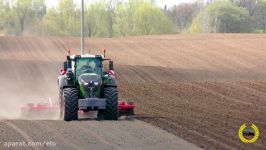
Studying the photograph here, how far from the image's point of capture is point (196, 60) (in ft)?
163

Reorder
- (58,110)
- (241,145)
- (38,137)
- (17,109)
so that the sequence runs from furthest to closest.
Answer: (17,109) < (58,110) < (38,137) < (241,145)

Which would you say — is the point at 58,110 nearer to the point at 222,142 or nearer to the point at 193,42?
the point at 222,142

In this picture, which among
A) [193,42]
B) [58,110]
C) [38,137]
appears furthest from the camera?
[193,42]

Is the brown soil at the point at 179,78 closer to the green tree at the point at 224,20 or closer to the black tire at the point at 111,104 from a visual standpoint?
the black tire at the point at 111,104

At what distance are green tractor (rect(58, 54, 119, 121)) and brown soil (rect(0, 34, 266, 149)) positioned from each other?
1433mm

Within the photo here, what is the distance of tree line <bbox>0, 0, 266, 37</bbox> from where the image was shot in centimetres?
9875

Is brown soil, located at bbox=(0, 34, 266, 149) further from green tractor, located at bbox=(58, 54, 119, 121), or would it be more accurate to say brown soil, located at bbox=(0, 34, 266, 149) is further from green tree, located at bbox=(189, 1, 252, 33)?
green tree, located at bbox=(189, 1, 252, 33)

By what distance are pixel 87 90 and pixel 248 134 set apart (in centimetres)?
559

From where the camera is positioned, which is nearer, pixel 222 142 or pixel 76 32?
pixel 222 142

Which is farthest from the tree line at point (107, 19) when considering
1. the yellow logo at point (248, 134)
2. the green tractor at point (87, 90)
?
the yellow logo at point (248, 134)

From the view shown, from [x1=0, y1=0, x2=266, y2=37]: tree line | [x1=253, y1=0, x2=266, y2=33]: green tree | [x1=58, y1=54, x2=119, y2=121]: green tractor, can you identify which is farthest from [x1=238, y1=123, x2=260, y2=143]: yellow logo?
[x1=253, y1=0, x2=266, y2=33]: green tree

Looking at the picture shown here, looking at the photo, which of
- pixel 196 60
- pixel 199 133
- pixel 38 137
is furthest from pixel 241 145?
pixel 196 60

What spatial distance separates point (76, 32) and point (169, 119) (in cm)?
7866

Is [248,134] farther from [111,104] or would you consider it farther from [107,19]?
[107,19]
